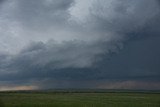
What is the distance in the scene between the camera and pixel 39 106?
62344mm

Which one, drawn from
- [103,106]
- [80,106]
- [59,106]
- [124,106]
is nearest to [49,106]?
[59,106]

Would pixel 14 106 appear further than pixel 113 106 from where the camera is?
No

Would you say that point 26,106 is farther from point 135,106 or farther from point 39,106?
point 135,106

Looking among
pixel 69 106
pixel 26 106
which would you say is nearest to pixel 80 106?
pixel 69 106

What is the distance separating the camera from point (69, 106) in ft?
214

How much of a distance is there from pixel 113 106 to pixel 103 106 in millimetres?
2376

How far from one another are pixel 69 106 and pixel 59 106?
2.37 metres

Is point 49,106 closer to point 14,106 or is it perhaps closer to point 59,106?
point 59,106

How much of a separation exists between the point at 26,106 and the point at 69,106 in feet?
32.5

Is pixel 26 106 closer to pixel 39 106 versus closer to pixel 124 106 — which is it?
pixel 39 106

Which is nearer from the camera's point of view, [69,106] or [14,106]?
[14,106]

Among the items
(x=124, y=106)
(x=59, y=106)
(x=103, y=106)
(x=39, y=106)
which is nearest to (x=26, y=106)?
(x=39, y=106)

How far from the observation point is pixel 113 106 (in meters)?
65.4

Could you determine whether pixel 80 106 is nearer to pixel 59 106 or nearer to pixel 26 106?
pixel 59 106
